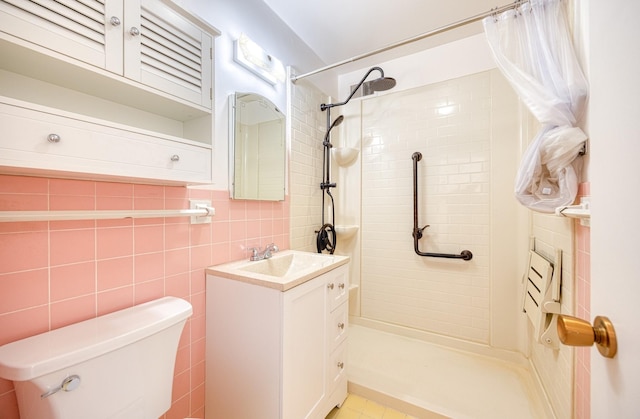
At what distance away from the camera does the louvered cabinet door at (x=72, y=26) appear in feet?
2.03

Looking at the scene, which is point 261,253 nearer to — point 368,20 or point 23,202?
point 23,202

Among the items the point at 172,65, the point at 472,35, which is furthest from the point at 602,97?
the point at 472,35

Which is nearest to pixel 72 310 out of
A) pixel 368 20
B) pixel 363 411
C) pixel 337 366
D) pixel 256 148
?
pixel 256 148

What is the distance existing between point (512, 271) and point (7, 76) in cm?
285

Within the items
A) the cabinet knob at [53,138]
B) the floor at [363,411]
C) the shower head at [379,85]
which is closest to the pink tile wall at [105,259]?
the cabinet knob at [53,138]

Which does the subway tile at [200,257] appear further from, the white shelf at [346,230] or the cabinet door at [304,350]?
the white shelf at [346,230]

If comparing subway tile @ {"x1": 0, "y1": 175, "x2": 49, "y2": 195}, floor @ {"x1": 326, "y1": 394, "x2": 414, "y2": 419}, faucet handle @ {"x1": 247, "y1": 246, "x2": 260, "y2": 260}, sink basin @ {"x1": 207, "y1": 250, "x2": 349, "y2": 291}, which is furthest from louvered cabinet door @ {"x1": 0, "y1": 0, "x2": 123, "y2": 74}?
floor @ {"x1": 326, "y1": 394, "x2": 414, "y2": 419}

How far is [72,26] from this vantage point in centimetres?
71

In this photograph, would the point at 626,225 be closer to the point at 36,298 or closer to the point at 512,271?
the point at 36,298

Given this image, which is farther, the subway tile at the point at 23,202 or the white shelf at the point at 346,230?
the white shelf at the point at 346,230

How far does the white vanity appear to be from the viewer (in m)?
1.04

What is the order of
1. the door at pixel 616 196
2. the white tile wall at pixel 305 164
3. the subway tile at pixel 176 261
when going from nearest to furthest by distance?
the door at pixel 616 196 < the subway tile at pixel 176 261 < the white tile wall at pixel 305 164

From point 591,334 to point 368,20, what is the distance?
2177 mm

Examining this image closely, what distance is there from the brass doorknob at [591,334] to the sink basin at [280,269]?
846mm
